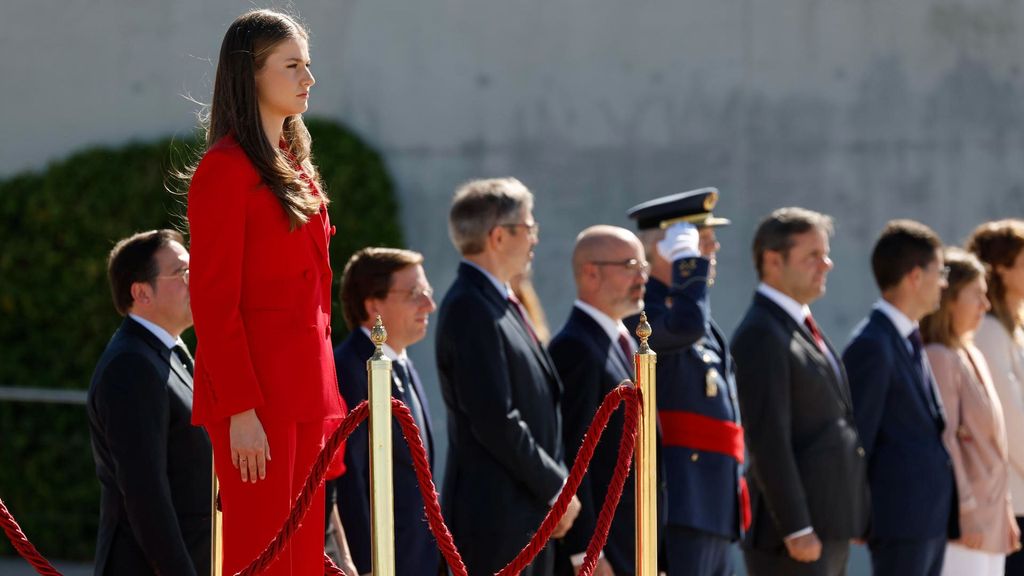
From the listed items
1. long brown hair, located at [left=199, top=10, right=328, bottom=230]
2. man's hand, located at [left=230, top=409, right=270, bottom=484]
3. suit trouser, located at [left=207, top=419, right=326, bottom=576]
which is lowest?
suit trouser, located at [left=207, top=419, right=326, bottom=576]

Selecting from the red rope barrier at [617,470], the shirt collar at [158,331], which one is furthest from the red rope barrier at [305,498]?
the shirt collar at [158,331]

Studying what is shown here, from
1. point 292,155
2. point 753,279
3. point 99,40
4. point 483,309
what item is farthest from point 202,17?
point 292,155

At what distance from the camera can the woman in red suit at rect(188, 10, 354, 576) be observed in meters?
4.05

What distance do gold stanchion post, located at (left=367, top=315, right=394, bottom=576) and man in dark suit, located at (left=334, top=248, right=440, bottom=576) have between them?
102cm

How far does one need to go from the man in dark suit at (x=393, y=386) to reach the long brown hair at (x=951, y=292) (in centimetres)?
273

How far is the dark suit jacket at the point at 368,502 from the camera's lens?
5281 millimetres

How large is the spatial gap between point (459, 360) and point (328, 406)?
1307 mm

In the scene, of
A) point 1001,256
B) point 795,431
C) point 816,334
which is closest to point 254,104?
point 795,431

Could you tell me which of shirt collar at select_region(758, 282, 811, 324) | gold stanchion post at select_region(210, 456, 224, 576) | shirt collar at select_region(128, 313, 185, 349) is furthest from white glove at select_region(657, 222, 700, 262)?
gold stanchion post at select_region(210, 456, 224, 576)

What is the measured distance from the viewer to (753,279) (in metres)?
9.38

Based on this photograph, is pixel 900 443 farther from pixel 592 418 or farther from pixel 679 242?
pixel 592 418

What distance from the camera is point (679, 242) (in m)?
6.27

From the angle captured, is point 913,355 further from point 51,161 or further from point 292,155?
point 51,161

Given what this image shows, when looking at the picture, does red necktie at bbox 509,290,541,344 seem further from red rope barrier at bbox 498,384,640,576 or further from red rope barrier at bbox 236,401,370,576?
red rope barrier at bbox 236,401,370,576
